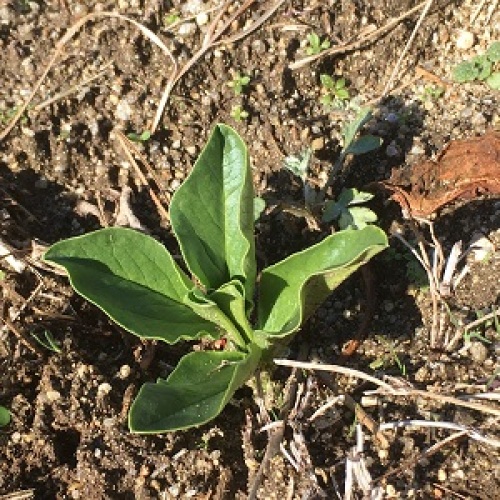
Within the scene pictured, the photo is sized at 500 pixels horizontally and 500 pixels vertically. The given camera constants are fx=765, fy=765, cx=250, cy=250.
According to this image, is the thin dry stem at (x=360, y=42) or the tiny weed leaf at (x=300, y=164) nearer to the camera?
the tiny weed leaf at (x=300, y=164)

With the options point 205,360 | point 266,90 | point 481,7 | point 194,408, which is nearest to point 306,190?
point 266,90

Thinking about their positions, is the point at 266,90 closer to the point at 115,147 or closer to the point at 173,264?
the point at 115,147

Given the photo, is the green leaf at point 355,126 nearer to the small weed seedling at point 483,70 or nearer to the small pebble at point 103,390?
the small weed seedling at point 483,70

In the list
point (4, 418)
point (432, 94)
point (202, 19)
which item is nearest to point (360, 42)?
point (432, 94)

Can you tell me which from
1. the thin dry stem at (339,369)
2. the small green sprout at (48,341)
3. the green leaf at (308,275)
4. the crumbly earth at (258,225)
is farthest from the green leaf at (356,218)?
the small green sprout at (48,341)

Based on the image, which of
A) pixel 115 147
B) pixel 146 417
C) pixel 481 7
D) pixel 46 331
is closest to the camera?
pixel 146 417

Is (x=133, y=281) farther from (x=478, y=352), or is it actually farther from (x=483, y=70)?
(x=483, y=70)

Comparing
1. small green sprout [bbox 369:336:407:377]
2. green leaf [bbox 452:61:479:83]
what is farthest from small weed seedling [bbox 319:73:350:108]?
small green sprout [bbox 369:336:407:377]
